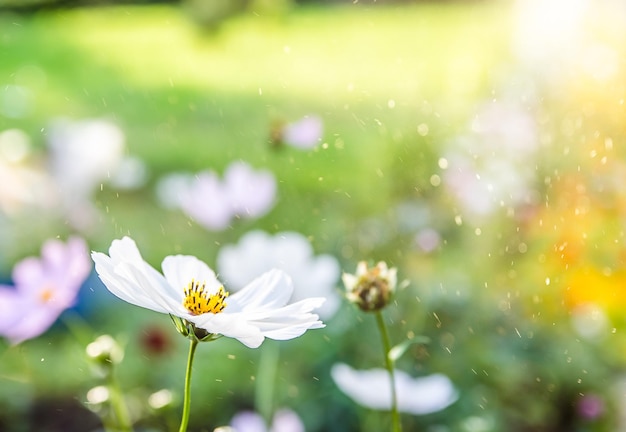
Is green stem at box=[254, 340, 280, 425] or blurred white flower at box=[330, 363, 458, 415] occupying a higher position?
blurred white flower at box=[330, 363, 458, 415]

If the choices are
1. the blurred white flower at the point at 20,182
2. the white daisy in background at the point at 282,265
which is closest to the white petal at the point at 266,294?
the white daisy in background at the point at 282,265

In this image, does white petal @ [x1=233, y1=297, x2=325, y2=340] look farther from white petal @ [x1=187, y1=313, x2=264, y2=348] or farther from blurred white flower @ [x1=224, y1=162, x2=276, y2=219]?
blurred white flower @ [x1=224, y1=162, x2=276, y2=219]

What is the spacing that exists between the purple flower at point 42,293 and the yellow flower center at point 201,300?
0.18 metres

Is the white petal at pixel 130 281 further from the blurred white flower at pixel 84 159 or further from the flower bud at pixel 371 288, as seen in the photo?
the blurred white flower at pixel 84 159

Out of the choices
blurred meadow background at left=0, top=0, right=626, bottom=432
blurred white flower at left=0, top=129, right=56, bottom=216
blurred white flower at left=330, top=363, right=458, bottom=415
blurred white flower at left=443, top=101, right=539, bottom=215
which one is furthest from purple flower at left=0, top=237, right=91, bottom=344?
blurred white flower at left=0, top=129, right=56, bottom=216

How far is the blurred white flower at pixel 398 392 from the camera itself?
57 cm

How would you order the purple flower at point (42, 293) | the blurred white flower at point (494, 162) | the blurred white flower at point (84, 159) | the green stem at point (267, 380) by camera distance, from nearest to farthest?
the purple flower at point (42, 293)
the green stem at point (267, 380)
the blurred white flower at point (494, 162)
the blurred white flower at point (84, 159)

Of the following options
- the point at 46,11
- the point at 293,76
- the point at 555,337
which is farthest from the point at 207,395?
the point at 46,11

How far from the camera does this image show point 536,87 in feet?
5.51

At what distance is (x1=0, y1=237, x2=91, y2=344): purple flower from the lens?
57cm

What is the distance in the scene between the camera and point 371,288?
466 mm

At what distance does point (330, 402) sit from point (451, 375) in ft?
0.45

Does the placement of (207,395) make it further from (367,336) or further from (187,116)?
(187,116)

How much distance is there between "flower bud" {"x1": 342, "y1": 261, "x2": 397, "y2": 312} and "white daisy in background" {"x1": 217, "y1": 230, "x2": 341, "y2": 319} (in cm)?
18
